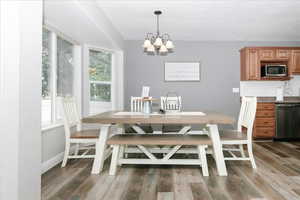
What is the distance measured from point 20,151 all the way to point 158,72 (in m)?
5.19

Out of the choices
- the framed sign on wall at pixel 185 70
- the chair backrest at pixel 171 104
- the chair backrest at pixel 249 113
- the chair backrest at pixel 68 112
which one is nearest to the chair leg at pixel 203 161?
the chair backrest at pixel 249 113

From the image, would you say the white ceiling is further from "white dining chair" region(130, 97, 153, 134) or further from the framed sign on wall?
"white dining chair" region(130, 97, 153, 134)

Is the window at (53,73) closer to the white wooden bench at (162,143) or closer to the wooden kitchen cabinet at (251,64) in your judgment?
the white wooden bench at (162,143)

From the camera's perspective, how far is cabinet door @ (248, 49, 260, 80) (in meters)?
5.68

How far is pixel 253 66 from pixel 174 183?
4.17 meters

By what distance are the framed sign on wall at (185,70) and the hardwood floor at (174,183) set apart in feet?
10.0

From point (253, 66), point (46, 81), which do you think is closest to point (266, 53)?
point (253, 66)

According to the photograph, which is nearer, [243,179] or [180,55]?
[243,179]

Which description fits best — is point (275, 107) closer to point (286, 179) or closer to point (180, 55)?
point (180, 55)

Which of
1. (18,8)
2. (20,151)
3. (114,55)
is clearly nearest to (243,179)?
(20,151)

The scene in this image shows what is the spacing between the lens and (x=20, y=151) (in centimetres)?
118

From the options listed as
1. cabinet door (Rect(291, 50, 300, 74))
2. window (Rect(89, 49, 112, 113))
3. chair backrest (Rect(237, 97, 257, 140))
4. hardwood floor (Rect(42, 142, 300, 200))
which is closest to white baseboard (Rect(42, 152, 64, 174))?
hardwood floor (Rect(42, 142, 300, 200))

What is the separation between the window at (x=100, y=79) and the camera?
5094mm

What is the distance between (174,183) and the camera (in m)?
2.56
